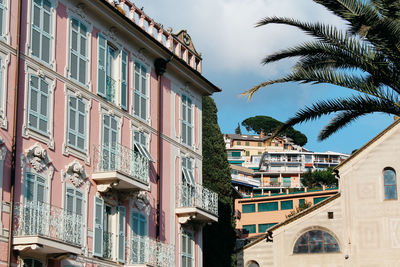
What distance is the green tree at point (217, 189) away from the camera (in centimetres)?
4319

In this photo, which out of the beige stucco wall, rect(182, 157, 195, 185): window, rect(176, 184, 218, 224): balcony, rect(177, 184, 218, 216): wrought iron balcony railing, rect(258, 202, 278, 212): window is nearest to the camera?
rect(176, 184, 218, 224): balcony

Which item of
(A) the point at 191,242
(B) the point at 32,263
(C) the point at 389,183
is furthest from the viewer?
(C) the point at 389,183

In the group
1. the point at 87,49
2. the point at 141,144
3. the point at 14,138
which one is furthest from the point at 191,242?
the point at 14,138

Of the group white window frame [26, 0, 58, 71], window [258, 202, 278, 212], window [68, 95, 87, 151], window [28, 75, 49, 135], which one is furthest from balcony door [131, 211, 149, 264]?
window [258, 202, 278, 212]

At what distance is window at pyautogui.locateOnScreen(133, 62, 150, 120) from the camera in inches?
1243

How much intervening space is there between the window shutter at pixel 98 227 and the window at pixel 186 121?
8006 mm

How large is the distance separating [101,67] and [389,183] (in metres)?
25.3

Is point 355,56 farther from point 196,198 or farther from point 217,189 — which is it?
point 217,189

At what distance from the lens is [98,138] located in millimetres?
28375

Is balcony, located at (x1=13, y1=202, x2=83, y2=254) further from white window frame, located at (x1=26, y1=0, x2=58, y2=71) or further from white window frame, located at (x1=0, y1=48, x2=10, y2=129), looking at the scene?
white window frame, located at (x1=26, y1=0, x2=58, y2=71)

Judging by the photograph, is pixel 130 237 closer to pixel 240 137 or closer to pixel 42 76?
pixel 42 76

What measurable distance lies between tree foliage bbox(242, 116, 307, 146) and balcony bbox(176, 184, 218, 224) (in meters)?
151

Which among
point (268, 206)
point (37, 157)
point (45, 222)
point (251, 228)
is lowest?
point (45, 222)

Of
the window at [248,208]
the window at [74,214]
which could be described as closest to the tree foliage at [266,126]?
the window at [248,208]
